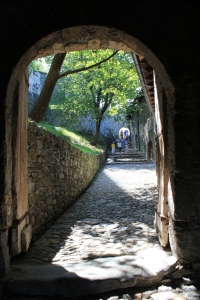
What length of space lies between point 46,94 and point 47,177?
3237 mm

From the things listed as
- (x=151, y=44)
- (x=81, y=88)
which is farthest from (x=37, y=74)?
(x=151, y=44)

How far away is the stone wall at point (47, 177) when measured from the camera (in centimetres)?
363

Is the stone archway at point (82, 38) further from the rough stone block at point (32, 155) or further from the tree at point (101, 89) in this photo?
the tree at point (101, 89)

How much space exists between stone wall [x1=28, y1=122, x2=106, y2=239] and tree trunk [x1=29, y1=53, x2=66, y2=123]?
137 cm

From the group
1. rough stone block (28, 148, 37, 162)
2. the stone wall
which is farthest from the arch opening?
the stone wall

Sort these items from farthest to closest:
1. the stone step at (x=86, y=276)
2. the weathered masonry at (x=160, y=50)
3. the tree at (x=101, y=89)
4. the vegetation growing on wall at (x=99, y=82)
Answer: the tree at (x=101, y=89), the vegetation growing on wall at (x=99, y=82), the weathered masonry at (x=160, y=50), the stone step at (x=86, y=276)

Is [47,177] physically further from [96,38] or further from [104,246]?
[96,38]

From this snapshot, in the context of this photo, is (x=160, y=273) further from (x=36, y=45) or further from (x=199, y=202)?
(x=36, y=45)

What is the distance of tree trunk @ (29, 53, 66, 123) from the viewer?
674 cm

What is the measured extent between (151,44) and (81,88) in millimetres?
17235

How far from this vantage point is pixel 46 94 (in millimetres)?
6824

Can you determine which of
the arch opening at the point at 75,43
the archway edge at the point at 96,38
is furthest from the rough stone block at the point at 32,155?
the archway edge at the point at 96,38

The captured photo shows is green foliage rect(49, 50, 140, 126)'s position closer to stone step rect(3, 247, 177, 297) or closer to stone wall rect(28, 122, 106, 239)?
stone wall rect(28, 122, 106, 239)

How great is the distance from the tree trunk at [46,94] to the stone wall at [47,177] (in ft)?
4.49
